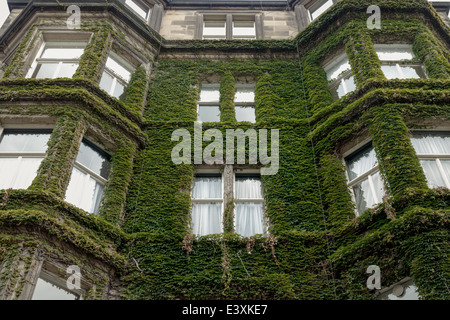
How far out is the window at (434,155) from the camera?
9.95 metres

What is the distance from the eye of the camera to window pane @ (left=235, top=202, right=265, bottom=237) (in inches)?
428

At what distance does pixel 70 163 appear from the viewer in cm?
1030

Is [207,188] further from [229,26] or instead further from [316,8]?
[316,8]

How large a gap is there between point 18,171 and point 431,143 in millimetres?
9845

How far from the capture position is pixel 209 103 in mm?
14547

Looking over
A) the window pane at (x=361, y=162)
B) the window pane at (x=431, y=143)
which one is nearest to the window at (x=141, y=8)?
the window pane at (x=361, y=162)

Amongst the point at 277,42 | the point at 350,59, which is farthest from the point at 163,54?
the point at 350,59

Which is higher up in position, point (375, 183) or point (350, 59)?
point (350, 59)

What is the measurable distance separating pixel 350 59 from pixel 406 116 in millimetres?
3185

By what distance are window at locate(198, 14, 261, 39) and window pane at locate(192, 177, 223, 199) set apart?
7.76 meters

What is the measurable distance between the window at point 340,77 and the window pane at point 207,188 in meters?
4.70

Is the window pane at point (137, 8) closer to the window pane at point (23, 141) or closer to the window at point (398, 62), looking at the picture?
the window pane at point (23, 141)
